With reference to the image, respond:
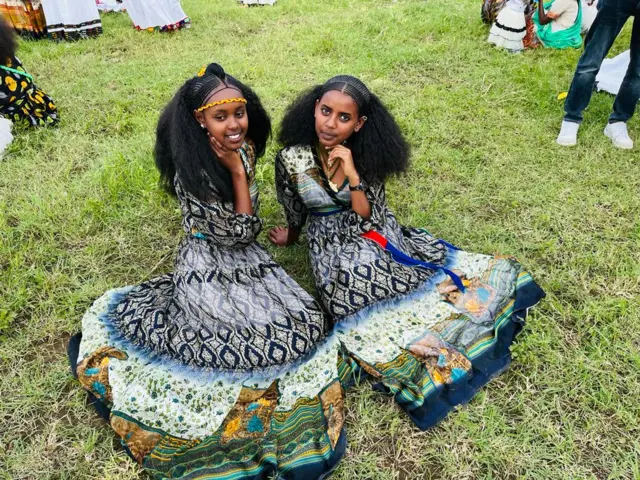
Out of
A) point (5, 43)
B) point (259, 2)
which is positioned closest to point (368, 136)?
point (5, 43)

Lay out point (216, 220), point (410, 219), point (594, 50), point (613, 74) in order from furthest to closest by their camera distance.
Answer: point (613, 74) < point (594, 50) < point (410, 219) < point (216, 220)

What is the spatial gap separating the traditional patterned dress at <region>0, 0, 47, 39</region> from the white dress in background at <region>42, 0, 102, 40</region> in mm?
218

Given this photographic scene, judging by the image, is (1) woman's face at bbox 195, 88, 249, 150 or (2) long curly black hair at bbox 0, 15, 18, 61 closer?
(1) woman's face at bbox 195, 88, 249, 150

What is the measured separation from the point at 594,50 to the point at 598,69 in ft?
0.53

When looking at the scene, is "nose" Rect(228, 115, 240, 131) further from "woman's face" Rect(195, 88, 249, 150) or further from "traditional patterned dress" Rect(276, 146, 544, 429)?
"traditional patterned dress" Rect(276, 146, 544, 429)

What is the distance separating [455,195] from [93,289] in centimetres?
271

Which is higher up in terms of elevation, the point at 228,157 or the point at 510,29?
the point at 510,29

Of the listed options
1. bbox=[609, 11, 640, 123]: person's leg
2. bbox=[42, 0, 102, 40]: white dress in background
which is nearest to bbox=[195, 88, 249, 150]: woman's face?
bbox=[609, 11, 640, 123]: person's leg

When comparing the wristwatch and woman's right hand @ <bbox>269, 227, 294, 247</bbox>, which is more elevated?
the wristwatch

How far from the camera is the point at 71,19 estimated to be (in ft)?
23.1

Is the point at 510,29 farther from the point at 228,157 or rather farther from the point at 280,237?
the point at 228,157

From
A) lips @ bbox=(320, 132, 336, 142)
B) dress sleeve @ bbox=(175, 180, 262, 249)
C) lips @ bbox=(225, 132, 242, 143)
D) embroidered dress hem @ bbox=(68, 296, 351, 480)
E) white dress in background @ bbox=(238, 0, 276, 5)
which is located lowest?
embroidered dress hem @ bbox=(68, 296, 351, 480)

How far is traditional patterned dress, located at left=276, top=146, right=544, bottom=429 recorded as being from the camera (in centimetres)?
235

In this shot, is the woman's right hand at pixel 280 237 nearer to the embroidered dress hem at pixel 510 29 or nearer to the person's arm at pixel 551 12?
the embroidered dress hem at pixel 510 29
